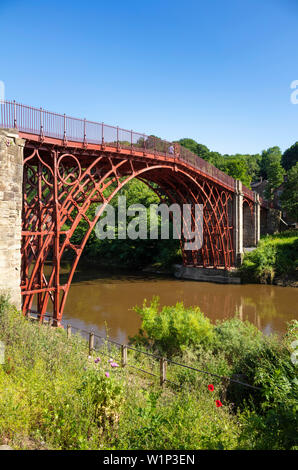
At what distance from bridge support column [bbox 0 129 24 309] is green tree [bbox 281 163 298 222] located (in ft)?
86.8

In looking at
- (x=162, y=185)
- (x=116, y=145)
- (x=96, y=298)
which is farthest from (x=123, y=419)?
(x=162, y=185)

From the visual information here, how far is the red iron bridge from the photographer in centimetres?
1196

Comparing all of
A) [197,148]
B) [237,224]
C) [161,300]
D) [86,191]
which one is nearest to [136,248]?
[237,224]

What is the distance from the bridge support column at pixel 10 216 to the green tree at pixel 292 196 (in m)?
26.4

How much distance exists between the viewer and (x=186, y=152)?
927 inches

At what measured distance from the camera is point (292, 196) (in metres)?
31.8

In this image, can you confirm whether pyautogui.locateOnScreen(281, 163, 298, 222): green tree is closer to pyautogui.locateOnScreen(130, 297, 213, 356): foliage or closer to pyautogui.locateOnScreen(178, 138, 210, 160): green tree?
pyautogui.locateOnScreen(130, 297, 213, 356): foliage

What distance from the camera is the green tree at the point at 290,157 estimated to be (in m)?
65.8

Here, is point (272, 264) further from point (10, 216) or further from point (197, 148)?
point (197, 148)

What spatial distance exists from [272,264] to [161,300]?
10984mm

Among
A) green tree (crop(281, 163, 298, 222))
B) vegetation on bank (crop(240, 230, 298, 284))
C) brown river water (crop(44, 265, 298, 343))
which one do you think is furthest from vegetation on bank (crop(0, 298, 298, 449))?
green tree (crop(281, 163, 298, 222))

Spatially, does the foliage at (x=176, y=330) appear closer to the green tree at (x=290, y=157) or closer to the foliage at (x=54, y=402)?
the foliage at (x=54, y=402)

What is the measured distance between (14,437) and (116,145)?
13673 mm
